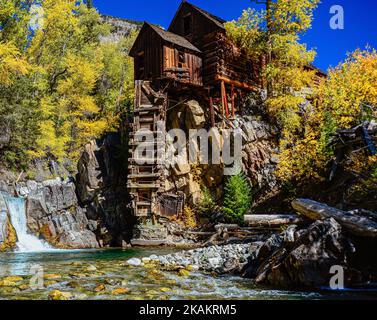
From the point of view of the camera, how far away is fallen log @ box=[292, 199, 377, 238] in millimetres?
7900

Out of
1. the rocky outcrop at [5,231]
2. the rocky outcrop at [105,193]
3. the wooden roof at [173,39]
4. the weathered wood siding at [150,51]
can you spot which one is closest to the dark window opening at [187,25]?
the wooden roof at [173,39]

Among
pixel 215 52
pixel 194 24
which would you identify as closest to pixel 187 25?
pixel 194 24

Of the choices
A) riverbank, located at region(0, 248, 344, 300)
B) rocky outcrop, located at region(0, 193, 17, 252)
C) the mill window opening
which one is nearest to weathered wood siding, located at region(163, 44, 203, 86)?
the mill window opening

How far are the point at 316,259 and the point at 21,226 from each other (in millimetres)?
22089

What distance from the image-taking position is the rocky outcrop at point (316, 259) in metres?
7.90

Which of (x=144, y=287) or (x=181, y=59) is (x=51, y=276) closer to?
(x=144, y=287)

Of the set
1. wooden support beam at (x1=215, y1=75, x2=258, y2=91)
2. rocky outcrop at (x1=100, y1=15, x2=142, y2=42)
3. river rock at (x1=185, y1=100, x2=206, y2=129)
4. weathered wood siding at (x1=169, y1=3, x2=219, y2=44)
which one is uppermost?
rocky outcrop at (x1=100, y1=15, x2=142, y2=42)

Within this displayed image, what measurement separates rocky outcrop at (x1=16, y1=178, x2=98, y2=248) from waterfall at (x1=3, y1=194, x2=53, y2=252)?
17.7 inches

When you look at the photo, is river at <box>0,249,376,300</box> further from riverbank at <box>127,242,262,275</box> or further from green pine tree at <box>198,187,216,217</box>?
green pine tree at <box>198,187,216,217</box>

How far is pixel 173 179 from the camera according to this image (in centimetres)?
2745

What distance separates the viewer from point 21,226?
949 inches

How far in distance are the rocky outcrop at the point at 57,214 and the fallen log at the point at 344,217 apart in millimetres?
19769
